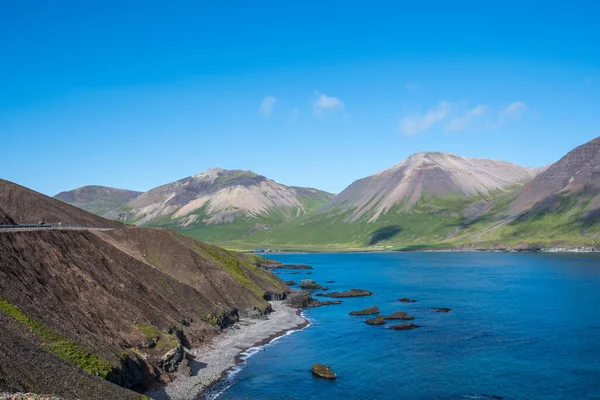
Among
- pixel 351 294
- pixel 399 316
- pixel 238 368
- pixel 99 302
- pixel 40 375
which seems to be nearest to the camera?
pixel 40 375

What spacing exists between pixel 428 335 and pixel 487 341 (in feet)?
33.5

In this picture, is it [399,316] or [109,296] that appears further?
[399,316]

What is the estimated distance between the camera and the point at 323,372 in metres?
69.2

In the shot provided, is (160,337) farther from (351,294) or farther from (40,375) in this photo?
(351,294)

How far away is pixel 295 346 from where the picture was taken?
86500 mm

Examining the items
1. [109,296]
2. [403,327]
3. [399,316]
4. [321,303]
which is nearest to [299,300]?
[321,303]

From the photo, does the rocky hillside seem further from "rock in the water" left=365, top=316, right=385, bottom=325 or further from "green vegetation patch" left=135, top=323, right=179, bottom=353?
"rock in the water" left=365, top=316, right=385, bottom=325

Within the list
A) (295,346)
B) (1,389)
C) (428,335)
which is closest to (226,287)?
(295,346)

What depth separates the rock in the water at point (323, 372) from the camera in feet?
225

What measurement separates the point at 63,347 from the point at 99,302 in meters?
18.8

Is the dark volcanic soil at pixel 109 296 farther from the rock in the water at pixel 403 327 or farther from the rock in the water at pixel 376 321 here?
the rock in the water at pixel 403 327

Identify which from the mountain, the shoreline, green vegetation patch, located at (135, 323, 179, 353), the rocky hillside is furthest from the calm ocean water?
the rocky hillside

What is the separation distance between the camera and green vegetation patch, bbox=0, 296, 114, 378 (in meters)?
50.7

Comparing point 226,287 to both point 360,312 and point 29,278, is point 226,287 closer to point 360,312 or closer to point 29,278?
point 360,312
